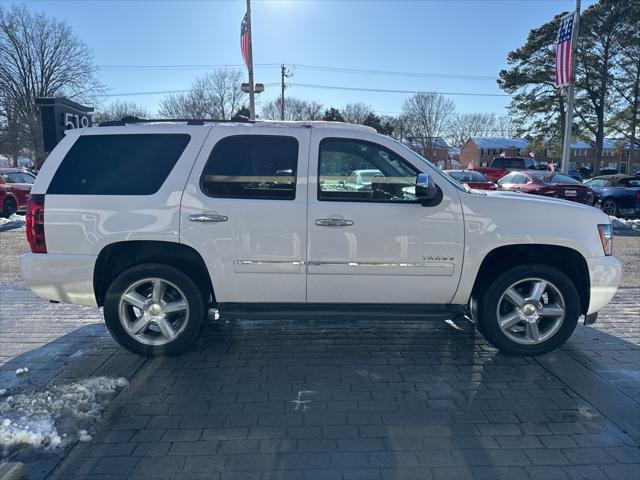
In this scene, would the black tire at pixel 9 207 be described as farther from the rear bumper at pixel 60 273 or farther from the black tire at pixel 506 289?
the black tire at pixel 506 289

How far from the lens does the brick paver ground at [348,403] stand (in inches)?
110

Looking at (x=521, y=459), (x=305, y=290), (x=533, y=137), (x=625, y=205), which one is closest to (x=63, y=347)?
(x=305, y=290)

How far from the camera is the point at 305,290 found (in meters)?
4.17

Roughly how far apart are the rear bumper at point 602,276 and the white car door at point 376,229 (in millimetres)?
1195

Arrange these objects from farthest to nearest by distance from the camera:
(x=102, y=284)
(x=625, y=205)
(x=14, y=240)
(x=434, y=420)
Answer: (x=625, y=205), (x=14, y=240), (x=102, y=284), (x=434, y=420)

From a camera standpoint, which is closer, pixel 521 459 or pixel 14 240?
pixel 521 459

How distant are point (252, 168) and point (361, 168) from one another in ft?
3.12

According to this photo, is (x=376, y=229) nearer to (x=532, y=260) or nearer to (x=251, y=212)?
(x=251, y=212)

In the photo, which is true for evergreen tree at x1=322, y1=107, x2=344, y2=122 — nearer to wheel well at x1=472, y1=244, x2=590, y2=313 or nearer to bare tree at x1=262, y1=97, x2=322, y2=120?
bare tree at x1=262, y1=97, x2=322, y2=120

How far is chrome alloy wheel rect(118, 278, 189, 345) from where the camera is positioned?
4223mm

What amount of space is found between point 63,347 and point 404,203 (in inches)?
140

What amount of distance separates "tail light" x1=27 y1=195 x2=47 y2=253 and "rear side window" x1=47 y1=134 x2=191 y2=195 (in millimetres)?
141

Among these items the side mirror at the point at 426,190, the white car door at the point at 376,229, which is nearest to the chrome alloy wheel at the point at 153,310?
the white car door at the point at 376,229

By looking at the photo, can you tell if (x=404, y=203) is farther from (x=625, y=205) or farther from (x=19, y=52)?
(x=19, y=52)
